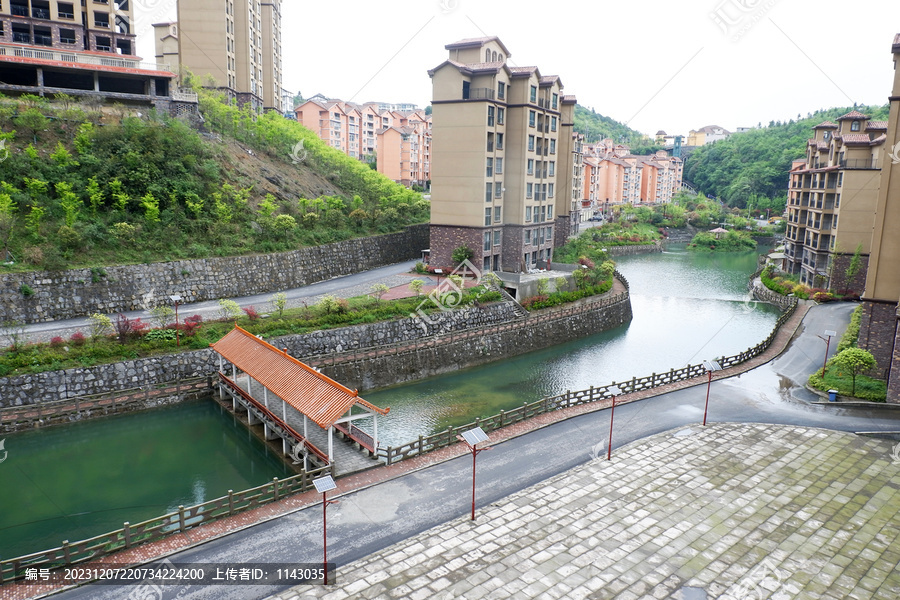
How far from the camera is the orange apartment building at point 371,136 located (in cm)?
7262

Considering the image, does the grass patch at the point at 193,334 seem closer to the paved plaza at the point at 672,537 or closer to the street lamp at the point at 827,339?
the paved plaza at the point at 672,537

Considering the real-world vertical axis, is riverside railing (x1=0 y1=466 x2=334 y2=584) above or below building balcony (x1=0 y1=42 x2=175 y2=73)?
below

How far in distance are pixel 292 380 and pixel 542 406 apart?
8.45 m

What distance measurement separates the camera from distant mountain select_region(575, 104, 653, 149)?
130625 millimetres

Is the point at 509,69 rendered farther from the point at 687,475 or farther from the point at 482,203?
the point at 687,475

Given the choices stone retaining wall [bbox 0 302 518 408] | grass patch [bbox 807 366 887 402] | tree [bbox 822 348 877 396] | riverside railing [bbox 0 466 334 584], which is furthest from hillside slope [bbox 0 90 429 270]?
tree [bbox 822 348 877 396]

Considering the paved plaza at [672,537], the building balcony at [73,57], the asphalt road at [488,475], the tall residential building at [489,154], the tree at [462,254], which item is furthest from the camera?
the tree at [462,254]

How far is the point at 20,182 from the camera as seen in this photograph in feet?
92.6

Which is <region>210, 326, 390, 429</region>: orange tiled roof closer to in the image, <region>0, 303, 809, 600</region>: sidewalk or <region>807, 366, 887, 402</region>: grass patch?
<region>0, 303, 809, 600</region>: sidewalk

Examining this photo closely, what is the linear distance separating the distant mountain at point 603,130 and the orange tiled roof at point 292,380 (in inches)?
4532

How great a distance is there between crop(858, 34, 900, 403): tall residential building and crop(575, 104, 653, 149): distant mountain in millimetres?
106690

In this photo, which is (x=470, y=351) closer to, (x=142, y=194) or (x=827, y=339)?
A: (x=827, y=339)

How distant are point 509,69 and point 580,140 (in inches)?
1256

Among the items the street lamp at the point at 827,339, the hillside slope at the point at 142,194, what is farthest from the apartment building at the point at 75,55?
the street lamp at the point at 827,339
